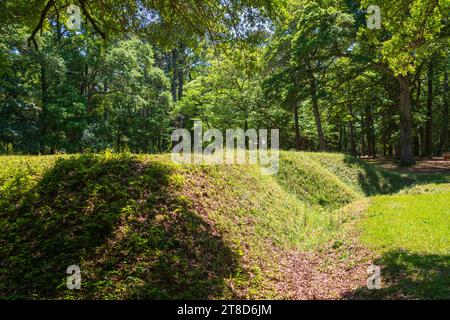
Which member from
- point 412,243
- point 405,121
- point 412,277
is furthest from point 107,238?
point 405,121

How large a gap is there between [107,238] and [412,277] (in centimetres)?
545

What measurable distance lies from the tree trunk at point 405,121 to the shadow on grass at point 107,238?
24.7 m

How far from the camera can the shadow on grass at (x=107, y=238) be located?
17.6ft

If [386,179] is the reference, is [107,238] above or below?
above

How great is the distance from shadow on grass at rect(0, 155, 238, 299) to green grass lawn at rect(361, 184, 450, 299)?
306 cm

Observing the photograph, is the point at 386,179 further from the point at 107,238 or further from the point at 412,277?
the point at 107,238

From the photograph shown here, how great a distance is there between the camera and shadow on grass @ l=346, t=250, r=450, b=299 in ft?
19.2

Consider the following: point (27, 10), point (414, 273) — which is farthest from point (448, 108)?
point (27, 10)

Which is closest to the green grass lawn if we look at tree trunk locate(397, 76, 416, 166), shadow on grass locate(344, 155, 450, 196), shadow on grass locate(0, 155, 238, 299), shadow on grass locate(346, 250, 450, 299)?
shadow on grass locate(346, 250, 450, 299)

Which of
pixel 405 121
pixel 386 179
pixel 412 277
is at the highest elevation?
pixel 405 121

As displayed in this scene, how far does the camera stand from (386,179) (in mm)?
23141

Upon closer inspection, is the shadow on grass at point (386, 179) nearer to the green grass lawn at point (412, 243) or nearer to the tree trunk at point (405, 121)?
the tree trunk at point (405, 121)

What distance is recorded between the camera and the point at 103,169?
25.3 ft

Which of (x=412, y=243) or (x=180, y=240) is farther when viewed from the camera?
(x=412, y=243)
